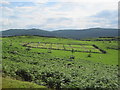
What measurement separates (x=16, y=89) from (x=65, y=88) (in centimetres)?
690

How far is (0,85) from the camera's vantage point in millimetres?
16047

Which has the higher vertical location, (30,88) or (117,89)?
(30,88)

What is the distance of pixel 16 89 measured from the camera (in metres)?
15.9

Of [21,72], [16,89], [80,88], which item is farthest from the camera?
[21,72]

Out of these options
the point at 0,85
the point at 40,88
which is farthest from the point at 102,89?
the point at 0,85

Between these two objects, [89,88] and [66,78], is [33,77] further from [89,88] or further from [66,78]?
[89,88]

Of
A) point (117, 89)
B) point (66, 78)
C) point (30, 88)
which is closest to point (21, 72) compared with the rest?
point (66, 78)

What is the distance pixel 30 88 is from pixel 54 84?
17.9 feet

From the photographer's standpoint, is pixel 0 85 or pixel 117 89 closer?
pixel 0 85

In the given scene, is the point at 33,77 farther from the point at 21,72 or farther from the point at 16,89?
the point at 16,89

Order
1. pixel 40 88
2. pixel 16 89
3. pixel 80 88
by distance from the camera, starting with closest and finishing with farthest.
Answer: pixel 16 89 < pixel 40 88 < pixel 80 88

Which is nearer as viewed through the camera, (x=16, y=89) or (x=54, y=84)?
(x=16, y=89)

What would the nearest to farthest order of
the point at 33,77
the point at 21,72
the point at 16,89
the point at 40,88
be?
the point at 16,89
the point at 40,88
the point at 33,77
the point at 21,72

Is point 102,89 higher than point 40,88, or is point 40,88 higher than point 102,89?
point 40,88
